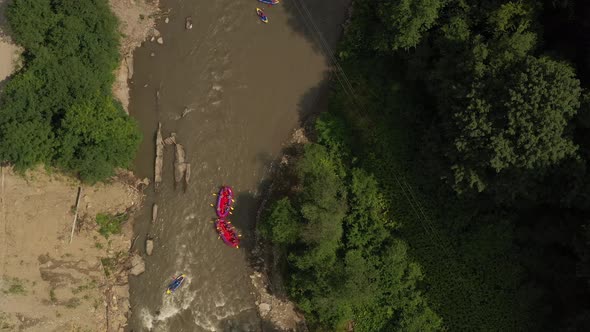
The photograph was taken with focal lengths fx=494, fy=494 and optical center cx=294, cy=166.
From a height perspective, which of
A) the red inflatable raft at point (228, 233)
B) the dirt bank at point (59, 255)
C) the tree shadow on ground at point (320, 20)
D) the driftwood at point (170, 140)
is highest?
the tree shadow on ground at point (320, 20)

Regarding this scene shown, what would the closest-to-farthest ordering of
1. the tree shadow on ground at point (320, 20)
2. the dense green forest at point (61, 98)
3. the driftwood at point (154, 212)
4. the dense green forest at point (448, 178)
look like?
1. the dense green forest at point (448, 178)
2. the dense green forest at point (61, 98)
3. the driftwood at point (154, 212)
4. the tree shadow on ground at point (320, 20)

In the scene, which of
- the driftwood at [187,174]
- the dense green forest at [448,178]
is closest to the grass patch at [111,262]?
the driftwood at [187,174]

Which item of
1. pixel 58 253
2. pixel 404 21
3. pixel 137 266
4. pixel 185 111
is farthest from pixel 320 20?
pixel 58 253

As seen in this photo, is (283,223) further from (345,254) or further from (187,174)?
(187,174)

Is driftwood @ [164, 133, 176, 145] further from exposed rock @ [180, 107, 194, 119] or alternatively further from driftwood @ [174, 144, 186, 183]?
exposed rock @ [180, 107, 194, 119]

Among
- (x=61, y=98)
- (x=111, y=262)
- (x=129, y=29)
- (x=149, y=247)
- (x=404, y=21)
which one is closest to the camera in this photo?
(x=404, y=21)

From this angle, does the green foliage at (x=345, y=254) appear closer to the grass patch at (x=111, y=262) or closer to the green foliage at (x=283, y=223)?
the green foliage at (x=283, y=223)

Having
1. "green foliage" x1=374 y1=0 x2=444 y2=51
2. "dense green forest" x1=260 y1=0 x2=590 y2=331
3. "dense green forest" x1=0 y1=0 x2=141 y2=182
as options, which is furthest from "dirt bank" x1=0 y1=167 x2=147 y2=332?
"green foliage" x1=374 y1=0 x2=444 y2=51
